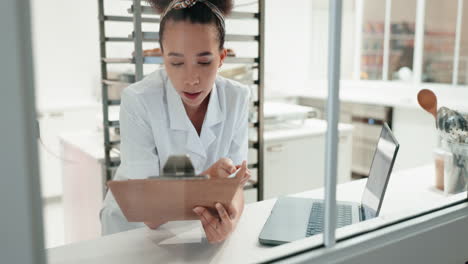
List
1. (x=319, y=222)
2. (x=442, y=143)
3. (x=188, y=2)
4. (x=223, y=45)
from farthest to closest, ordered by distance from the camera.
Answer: (x=442, y=143), (x=319, y=222), (x=223, y=45), (x=188, y=2)

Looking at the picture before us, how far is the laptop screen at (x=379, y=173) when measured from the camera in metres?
1.31

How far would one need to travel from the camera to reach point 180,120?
3.38 ft

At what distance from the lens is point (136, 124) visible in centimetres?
99

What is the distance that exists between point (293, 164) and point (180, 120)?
207 centimetres

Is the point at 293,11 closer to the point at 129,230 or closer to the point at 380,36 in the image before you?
the point at 380,36

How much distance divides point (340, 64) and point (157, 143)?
463 millimetres

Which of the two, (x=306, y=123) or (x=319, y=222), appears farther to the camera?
(x=306, y=123)

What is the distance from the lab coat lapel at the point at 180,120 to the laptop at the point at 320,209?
0.33 meters

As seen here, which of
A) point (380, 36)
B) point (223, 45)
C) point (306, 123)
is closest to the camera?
point (223, 45)

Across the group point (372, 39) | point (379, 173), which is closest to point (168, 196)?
point (379, 173)

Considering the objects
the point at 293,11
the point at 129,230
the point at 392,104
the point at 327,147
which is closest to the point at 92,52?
the point at 129,230

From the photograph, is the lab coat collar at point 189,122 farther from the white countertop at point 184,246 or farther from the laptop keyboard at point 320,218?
the laptop keyboard at point 320,218

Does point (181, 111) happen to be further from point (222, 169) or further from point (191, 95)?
point (222, 169)

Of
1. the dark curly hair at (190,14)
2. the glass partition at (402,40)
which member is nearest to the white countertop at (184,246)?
the dark curly hair at (190,14)
